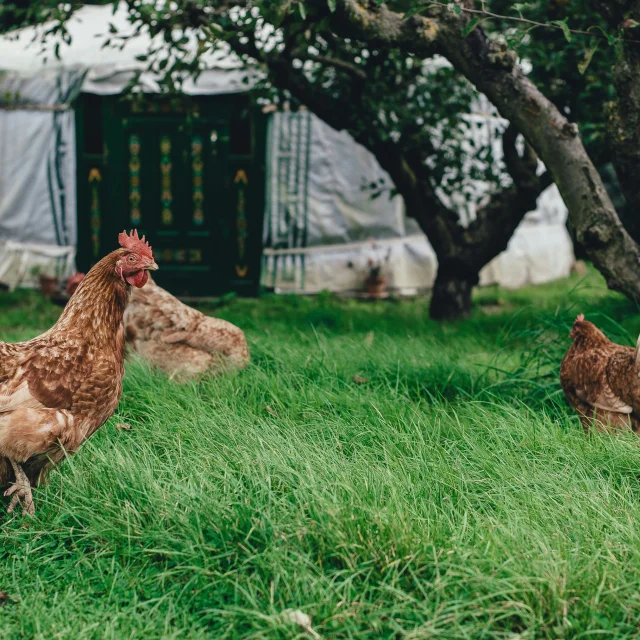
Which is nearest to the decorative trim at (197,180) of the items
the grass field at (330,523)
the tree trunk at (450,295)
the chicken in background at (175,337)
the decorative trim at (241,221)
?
the decorative trim at (241,221)

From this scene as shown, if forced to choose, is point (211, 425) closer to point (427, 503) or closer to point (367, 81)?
point (427, 503)

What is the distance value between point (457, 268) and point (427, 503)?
4.49 metres

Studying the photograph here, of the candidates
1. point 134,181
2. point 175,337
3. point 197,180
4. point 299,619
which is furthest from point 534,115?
point 134,181

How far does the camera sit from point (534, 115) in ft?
14.3

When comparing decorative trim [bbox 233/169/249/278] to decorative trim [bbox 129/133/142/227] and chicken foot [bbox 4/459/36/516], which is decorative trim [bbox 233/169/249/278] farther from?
chicken foot [bbox 4/459/36/516]

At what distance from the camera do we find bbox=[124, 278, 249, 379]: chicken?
438 centimetres

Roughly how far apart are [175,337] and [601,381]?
222 cm

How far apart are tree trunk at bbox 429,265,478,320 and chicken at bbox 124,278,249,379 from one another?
3.06m

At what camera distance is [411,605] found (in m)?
2.22

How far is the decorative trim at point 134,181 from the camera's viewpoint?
9258 mm

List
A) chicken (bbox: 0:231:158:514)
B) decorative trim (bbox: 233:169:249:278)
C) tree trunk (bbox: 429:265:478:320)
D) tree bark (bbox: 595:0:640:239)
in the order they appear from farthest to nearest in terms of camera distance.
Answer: decorative trim (bbox: 233:169:249:278)
tree trunk (bbox: 429:265:478:320)
tree bark (bbox: 595:0:640:239)
chicken (bbox: 0:231:158:514)

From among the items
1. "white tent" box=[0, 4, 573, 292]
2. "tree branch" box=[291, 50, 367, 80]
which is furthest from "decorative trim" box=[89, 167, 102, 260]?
"tree branch" box=[291, 50, 367, 80]

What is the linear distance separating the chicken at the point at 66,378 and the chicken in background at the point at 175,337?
4.06ft

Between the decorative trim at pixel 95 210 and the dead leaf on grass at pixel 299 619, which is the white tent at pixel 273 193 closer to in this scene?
the decorative trim at pixel 95 210
